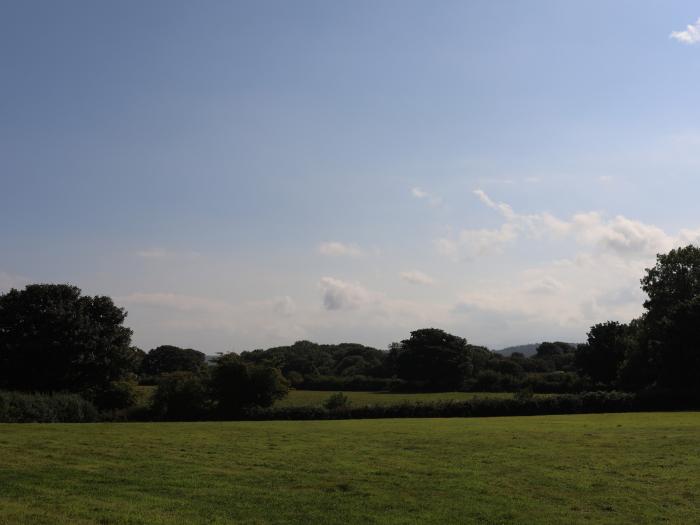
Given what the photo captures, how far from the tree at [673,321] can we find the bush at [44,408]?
59.2 meters

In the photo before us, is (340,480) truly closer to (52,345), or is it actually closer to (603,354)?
(52,345)

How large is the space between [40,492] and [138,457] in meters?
6.32

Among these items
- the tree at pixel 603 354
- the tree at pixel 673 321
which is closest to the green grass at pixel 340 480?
the tree at pixel 673 321

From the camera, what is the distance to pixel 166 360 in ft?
443

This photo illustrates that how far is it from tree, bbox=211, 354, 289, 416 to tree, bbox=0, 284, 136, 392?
10212 mm

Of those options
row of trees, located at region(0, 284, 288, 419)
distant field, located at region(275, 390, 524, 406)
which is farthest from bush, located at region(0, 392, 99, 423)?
distant field, located at region(275, 390, 524, 406)

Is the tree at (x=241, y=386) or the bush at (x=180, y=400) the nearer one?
the bush at (x=180, y=400)

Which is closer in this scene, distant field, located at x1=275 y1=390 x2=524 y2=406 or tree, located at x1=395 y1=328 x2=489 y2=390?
distant field, located at x1=275 y1=390 x2=524 y2=406

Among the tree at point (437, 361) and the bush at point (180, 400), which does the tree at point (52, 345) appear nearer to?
the bush at point (180, 400)

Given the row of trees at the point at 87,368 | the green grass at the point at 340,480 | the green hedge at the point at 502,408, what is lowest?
the green hedge at the point at 502,408

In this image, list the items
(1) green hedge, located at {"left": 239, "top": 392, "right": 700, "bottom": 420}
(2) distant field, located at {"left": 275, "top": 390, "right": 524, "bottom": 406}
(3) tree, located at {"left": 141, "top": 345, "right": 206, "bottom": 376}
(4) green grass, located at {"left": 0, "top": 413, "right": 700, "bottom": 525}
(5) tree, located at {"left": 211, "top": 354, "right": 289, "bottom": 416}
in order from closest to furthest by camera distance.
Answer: (4) green grass, located at {"left": 0, "top": 413, "right": 700, "bottom": 525}, (1) green hedge, located at {"left": 239, "top": 392, "right": 700, "bottom": 420}, (5) tree, located at {"left": 211, "top": 354, "right": 289, "bottom": 416}, (2) distant field, located at {"left": 275, "top": 390, "right": 524, "bottom": 406}, (3) tree, located at {"left": 141, "top": 345, "right": 206, "bottom": 376}

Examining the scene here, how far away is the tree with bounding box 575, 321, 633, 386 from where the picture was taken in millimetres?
98812

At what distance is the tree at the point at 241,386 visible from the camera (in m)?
60.7

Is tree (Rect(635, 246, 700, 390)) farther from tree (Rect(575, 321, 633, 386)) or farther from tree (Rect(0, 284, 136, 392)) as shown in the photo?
tree (Rect(0, 284, 136, 392))
